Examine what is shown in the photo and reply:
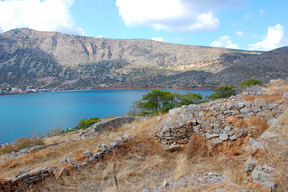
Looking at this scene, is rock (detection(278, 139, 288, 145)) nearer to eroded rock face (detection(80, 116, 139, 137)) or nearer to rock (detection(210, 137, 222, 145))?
rock (detection(210, 137, 222, 145))

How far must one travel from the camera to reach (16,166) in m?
6.57

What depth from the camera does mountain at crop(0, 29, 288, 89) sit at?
2783 inches

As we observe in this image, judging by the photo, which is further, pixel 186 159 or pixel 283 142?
pixel 186 159

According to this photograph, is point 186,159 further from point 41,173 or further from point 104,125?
point 104,125

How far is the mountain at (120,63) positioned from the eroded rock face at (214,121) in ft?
175

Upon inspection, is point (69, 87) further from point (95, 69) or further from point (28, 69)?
point (28, 69)

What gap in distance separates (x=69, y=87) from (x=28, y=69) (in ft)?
101

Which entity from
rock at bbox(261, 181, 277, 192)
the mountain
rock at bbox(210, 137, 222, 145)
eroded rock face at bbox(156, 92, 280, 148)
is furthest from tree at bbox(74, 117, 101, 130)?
the mountain

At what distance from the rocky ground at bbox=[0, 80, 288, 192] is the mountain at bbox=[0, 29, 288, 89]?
53.9 m

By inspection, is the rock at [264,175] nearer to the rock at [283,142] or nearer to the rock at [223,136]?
the rock at [283,142]

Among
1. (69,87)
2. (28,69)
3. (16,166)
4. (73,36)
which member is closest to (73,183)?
(16,166)

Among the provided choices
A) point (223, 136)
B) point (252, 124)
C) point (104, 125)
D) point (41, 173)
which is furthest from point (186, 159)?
point (104, 125)

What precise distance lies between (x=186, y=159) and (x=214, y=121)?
1.90 metres

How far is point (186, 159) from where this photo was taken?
568 cm
